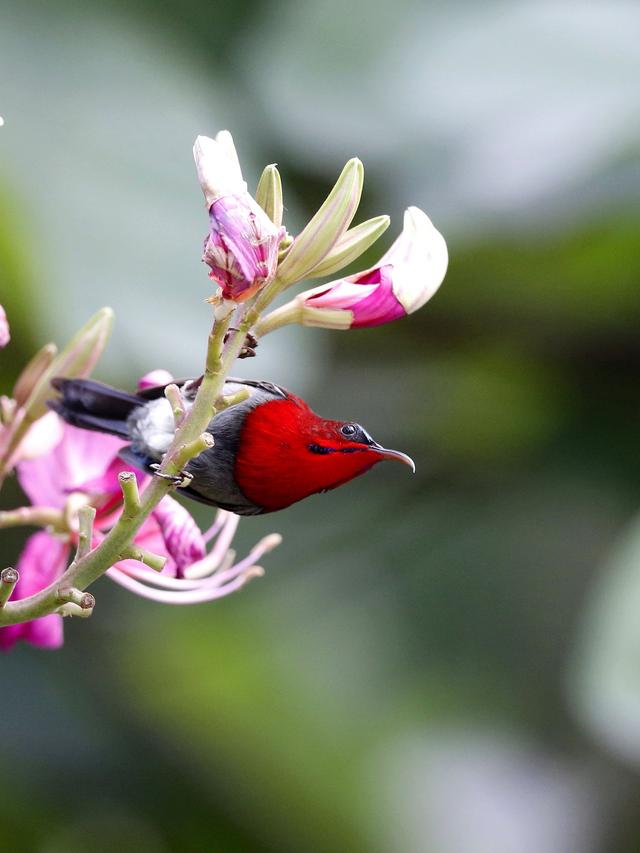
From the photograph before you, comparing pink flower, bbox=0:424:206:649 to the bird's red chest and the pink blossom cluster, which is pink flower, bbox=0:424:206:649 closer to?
the pink blossom cluster

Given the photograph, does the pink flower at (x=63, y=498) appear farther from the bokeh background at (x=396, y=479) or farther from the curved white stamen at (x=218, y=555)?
the bokeh background at (x=396, y=479)

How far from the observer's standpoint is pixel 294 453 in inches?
27.8

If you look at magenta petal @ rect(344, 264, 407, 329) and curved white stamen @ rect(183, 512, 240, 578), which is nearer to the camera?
magenta petal @ rect(344, 264, 407, 329)

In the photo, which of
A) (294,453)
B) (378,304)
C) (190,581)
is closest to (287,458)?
(294,453)

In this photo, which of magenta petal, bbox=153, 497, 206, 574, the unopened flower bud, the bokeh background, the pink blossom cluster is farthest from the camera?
the bokeh background

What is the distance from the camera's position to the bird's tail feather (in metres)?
0.79

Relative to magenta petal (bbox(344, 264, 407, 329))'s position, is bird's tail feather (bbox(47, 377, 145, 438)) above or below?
below

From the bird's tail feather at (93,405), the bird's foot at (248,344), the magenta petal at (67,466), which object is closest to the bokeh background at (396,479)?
the magenta petal at (67,466)

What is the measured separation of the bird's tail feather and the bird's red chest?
10 cm

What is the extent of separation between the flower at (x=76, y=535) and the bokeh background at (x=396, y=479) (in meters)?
1.18

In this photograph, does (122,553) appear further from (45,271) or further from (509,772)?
(509,772)

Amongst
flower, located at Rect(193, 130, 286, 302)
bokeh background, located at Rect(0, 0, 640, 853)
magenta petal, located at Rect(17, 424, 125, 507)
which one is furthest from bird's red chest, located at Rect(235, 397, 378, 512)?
bokeh background, located at Rect(0, 0, 640, 853)

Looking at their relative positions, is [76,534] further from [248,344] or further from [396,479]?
[396,479]

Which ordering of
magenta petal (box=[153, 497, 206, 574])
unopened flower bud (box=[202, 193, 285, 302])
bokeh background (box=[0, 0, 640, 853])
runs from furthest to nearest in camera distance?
bokeh background (box=[0, 0, 640, 853]) → magenta petal (box=[153, 497, 206, 574]) → unopened flower bud (box=[202, 193, 285, 302])
